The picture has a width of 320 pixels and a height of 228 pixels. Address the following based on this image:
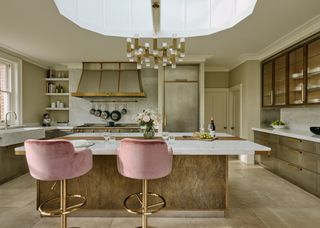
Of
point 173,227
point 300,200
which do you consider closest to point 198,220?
point 173,227

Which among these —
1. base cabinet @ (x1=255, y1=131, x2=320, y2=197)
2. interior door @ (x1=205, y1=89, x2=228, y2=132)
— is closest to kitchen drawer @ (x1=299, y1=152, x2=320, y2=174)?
base cabinet @ (x1=255, y1=131, x2=320, y2=197)

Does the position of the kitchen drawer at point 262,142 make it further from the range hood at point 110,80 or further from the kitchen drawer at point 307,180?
the range hood at point 110,80

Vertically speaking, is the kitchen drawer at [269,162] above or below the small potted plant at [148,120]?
below

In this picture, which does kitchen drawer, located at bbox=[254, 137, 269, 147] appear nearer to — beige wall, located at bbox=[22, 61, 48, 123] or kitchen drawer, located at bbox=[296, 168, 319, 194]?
kitchen drawer, located at bbox=[296, 168, 319, 194]

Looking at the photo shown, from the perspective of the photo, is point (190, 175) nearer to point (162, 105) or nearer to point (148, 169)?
point (148, 169)

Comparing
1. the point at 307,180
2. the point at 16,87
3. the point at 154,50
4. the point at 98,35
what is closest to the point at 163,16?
the point at 98,35

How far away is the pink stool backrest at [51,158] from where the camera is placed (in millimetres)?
1702

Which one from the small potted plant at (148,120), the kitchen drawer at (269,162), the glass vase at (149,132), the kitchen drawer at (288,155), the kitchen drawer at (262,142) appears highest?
the small potted plant at (148,120)

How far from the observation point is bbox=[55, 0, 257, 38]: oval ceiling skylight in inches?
129

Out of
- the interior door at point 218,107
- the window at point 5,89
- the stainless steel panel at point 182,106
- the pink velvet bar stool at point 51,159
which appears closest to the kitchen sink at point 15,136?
the window at point 5,89

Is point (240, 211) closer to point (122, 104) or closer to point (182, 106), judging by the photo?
point (182, 106)

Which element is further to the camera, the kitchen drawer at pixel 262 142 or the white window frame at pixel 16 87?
the white window frame at pixel 16 87

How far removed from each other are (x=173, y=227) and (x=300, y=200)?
6.53 ft

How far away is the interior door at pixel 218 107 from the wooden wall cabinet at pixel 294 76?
145cm
